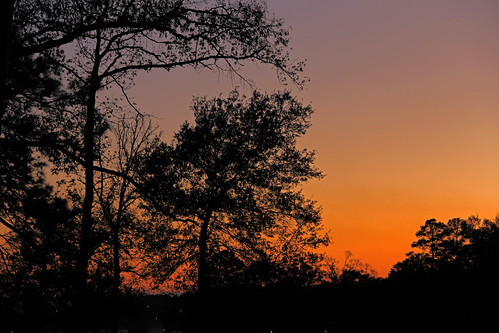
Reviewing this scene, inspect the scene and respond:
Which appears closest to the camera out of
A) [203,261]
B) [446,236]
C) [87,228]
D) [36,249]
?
[36,249]

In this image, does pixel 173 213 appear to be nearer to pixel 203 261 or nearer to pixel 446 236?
pixel 203 261

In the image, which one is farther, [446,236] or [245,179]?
[446,236]

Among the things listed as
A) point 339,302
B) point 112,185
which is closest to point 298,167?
point 112,185

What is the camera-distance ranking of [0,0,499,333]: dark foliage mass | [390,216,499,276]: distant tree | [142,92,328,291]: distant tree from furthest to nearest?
[390,216,499,276]: distant tree → [142,92,328,291]: distant tree → [0,0,499,333]: dark foliage mass

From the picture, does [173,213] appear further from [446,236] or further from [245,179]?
[446,236]

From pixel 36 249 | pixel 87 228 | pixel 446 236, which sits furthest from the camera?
pixel 446 236

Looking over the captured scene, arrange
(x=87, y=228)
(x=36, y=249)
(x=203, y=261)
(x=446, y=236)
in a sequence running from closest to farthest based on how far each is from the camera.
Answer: (x=36, y=249) → (x=87, y=228) → (x=203, y=261) → (x=446, y=236)

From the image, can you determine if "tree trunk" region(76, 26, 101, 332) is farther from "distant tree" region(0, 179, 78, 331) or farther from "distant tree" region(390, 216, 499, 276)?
"distant tree" region(390, 216, 499, 276)

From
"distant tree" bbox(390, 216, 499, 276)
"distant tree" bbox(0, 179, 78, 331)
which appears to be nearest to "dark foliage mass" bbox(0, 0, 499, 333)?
"distant tree" bbox(0, 179, 78, 331)

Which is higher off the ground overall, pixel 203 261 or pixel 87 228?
pixel 203 261

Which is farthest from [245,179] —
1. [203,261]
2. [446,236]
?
[446,236]

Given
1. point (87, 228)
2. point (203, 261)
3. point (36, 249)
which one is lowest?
point (36, 249)

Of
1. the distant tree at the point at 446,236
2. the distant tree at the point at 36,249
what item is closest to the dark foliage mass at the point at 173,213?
the distant tree at the point at 36,249

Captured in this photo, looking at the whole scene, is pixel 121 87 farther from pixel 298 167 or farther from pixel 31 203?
pixel 298 167
